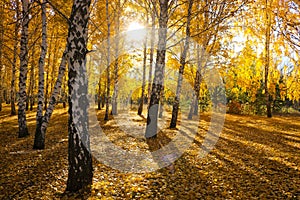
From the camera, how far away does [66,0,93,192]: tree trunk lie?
4.36 meters

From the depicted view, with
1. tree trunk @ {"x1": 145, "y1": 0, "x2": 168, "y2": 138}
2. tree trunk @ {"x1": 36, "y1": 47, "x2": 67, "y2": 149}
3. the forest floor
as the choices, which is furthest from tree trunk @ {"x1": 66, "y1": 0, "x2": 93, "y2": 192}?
tree trunk @ {"x1": 145, "y1": 0, "x2": 168, "y2": 138}

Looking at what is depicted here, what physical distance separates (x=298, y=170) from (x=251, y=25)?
14.1 meters

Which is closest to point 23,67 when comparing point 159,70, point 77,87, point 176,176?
point 159,70

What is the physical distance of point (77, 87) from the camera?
14.4ft

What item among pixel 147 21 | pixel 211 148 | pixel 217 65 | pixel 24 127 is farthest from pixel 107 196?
pixel 147 21

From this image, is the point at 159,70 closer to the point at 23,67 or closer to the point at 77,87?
the point at 77,87

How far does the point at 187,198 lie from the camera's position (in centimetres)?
436

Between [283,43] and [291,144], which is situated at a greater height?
[283,43]

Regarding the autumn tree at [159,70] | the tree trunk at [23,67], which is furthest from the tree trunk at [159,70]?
the tree trunk at [23,67]

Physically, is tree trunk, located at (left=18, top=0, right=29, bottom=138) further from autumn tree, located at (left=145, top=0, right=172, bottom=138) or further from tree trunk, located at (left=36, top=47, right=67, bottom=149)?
autumn tree, located at (left=145, top=0, right=172, bottom=138)

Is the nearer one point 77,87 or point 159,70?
point 77,87

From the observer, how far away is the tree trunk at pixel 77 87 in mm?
4359

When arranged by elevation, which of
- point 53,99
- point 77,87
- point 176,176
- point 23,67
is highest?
point 23,67

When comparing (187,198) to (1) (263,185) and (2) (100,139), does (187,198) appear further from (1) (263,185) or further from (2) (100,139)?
(2) (100,139)
